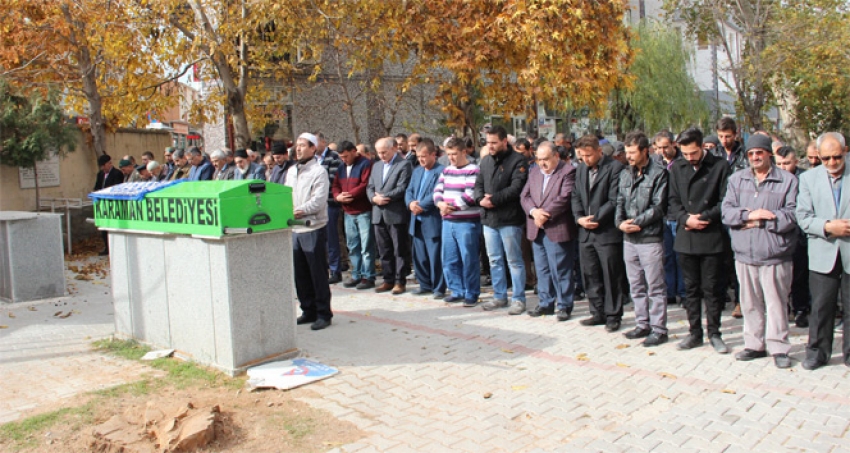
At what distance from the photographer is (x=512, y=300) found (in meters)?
8.20

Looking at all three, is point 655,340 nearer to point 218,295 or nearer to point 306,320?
point 306,320

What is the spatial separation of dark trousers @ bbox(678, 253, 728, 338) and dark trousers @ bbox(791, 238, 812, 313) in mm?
1370

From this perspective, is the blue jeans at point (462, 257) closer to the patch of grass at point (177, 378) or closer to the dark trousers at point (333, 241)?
the dark trousers at point (333, 241)

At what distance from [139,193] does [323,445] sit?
3.25 meters

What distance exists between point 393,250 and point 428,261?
21.7 inches

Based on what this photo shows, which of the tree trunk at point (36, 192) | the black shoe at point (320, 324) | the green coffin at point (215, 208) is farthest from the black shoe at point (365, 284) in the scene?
the tree trunk at point (36, 192)

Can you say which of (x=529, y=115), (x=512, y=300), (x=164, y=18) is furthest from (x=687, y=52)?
(x=512, y=300)

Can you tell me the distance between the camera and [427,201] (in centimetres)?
897

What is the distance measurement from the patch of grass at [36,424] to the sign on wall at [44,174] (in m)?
12.8

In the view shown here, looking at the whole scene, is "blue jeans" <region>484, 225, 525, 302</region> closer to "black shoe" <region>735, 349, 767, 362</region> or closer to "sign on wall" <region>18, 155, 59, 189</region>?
"black shoe" <region>735, 349, 767, 362</region>

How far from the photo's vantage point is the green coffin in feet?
18.7

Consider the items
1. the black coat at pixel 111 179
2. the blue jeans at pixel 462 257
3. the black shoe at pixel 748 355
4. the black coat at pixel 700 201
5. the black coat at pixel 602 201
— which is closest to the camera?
the black shoe at pixel 748 355

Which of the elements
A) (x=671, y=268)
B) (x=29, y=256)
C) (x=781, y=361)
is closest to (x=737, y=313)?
(x=671, y=268)

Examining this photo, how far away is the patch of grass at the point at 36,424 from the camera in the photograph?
4.71 meters
